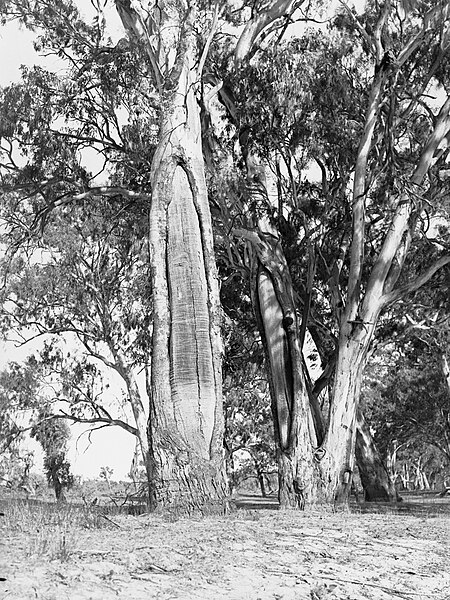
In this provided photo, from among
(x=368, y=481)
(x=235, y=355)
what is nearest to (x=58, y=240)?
(x=235, y=355)

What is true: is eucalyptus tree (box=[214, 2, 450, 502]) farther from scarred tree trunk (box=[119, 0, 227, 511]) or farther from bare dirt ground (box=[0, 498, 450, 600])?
bare dirt ground (box=[0, 498, 450, 600])

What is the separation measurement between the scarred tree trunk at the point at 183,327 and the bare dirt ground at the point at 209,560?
65cm

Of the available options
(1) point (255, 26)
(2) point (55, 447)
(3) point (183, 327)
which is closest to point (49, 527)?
(3) point (183, 327)

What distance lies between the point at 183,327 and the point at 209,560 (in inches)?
141

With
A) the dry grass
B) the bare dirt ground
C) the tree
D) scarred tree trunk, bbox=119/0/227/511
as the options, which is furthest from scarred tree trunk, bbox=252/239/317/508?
the tree

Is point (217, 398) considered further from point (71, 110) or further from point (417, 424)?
point (417, 424)

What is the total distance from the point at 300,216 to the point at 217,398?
6.83 meters

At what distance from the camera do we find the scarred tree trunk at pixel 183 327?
7102mm

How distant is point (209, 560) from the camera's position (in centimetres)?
432

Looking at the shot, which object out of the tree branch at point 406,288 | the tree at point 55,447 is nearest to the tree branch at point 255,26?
the tree branch at point 406,288

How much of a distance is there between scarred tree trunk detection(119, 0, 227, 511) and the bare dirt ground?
25.6 inches

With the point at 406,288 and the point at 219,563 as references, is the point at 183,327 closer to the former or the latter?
the point at 219,563

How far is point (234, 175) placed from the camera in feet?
40.1

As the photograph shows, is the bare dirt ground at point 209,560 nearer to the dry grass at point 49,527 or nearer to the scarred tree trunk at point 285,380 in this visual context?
the dry grass at point 49,527
